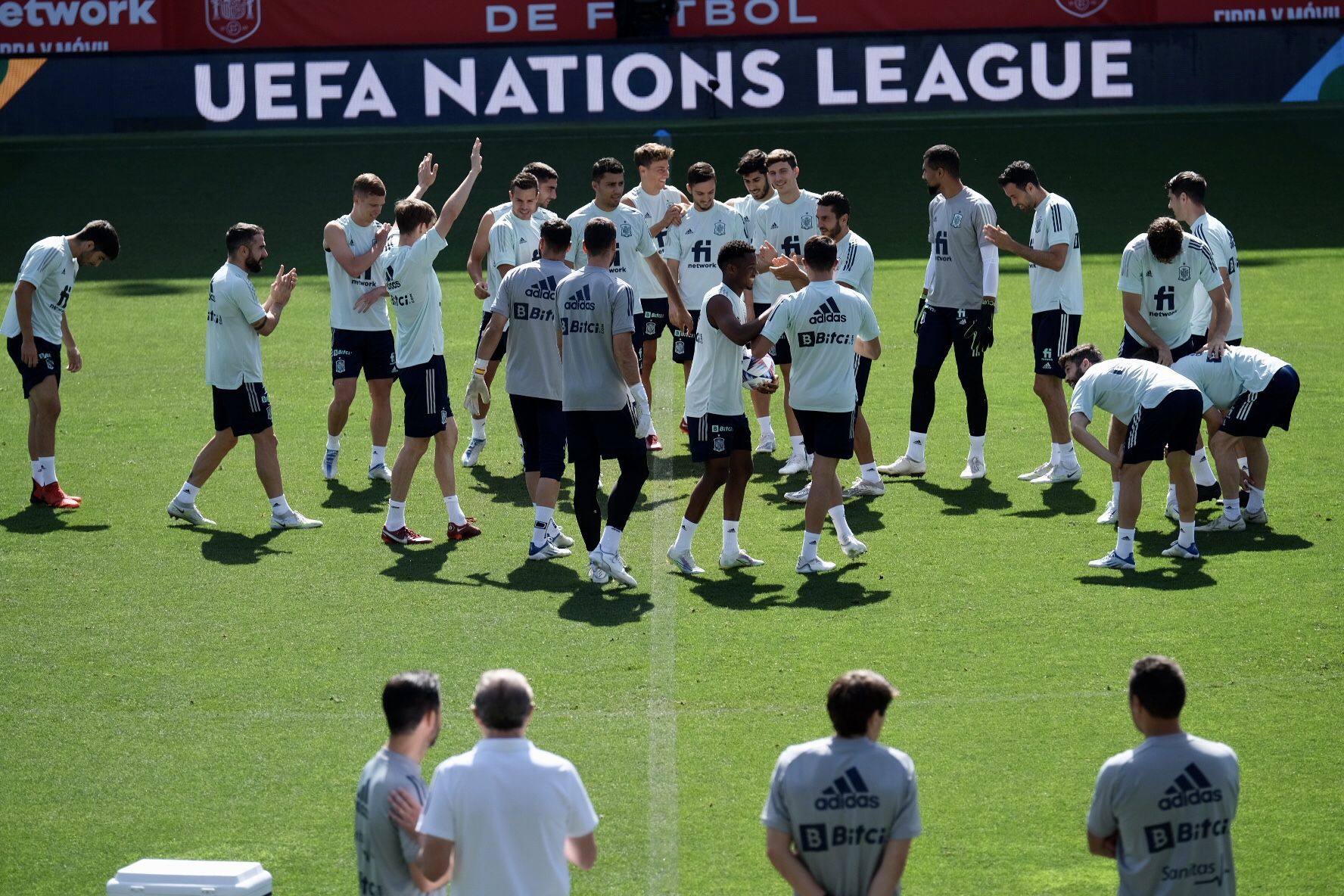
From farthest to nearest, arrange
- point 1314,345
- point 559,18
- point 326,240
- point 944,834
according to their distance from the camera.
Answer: point 559,18 → point 1314,345 → point 326,240 → point 944,834

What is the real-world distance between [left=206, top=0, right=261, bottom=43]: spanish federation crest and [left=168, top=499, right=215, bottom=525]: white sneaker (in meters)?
Result: 15.7

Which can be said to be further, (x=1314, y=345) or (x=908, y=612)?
(x=1314, y=345)

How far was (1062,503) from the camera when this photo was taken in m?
11.3

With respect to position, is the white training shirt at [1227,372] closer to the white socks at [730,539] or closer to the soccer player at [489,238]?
the white socks at [730,539]

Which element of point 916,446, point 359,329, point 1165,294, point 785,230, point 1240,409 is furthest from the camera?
point 785,230

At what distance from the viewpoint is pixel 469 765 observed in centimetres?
466

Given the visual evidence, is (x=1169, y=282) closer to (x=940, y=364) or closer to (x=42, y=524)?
(x=940, y=364)

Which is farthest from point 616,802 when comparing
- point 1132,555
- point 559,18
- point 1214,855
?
point 559,18

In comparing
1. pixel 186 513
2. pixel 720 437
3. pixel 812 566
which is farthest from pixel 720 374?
pixel 186 513

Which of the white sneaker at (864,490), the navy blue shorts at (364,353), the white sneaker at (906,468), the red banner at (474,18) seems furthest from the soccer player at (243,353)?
the red banner at (474,18)

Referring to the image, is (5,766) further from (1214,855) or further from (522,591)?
(1214,855)

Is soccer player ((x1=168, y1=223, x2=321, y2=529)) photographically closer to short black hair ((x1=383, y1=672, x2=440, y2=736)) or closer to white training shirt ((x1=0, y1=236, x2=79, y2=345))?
white training shirt ((x1=0, y1=236, x2=79, y2=345))

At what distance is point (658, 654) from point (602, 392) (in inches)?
72.1

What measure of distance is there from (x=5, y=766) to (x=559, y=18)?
1955cm
